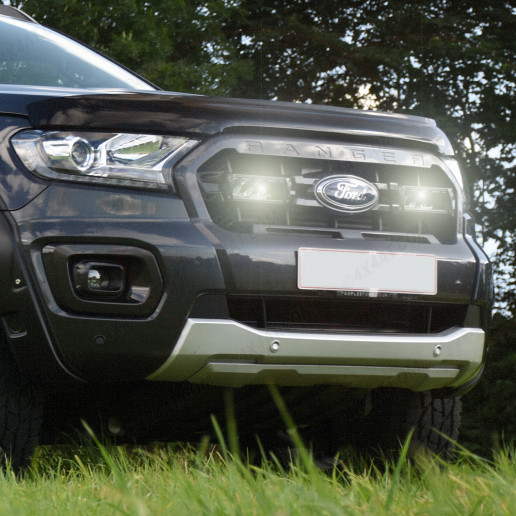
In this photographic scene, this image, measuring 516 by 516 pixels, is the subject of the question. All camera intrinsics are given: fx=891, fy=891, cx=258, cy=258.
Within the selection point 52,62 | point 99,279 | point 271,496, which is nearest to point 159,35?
point 52,62

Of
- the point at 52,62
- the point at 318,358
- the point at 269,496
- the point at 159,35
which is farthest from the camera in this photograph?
the point at 159,35

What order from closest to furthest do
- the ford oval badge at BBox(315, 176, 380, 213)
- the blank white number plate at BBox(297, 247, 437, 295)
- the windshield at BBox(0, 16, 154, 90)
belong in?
the blank white number plate at BBox(297, 247, 437, 295) → the ford oval badge at BBox(315, 176, 380, 213) → the windshield at BBox(0, 16, 154, 90)

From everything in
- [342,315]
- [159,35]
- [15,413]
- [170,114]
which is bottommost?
[15,413]

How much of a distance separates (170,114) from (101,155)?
0.26 meters

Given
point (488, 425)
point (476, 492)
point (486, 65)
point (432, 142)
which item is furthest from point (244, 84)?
point (476, 492)

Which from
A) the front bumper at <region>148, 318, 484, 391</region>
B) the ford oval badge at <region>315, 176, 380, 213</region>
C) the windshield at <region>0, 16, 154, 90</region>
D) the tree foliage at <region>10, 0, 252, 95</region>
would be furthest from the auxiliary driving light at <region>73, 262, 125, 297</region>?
the tree foliage at <region>10, 0, 252, 95</region>

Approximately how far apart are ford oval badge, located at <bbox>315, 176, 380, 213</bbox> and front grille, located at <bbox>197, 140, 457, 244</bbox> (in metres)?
0.02

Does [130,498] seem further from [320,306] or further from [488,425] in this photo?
[488,425]

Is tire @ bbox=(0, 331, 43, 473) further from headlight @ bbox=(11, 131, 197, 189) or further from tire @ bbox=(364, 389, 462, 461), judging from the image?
tire @ bbox=(364, 389, 462, 461)

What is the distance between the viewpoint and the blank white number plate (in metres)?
2.73

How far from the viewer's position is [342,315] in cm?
287

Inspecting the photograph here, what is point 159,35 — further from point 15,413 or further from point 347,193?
point 15,413

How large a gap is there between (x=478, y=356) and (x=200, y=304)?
3.35 feet

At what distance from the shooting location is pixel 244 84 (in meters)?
14.8
